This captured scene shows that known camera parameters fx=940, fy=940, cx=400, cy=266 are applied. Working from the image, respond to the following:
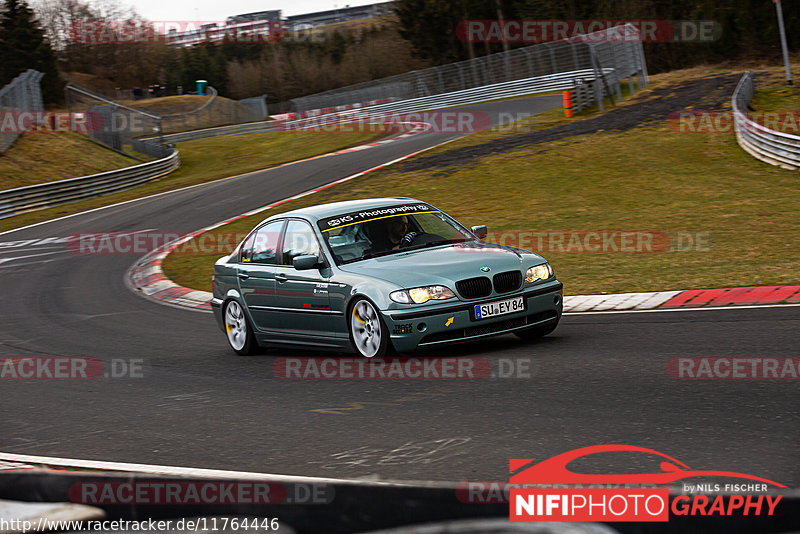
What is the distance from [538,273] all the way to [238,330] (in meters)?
3.45

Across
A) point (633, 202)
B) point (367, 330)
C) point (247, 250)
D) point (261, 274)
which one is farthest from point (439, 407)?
point (633, 202)

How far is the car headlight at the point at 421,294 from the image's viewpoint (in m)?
7.84

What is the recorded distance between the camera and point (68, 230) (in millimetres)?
26250

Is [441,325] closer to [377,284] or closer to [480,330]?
[480,330]

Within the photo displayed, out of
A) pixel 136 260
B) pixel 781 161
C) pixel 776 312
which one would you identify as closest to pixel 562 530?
pixel 776 312

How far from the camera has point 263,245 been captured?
9914mm

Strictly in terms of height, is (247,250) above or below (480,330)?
above

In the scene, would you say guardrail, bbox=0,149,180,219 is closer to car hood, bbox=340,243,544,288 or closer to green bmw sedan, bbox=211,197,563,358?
green bmw sedan, bbox=211,197,563,358

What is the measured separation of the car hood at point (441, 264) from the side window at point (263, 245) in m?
1.33

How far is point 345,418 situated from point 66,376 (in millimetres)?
4207

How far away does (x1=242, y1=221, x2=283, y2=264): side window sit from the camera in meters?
9.72

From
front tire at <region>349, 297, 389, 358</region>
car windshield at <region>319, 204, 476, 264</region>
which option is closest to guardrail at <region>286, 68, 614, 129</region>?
car windshield at <region>319, 204, 476, 264</region>

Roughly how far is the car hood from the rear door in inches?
48.5

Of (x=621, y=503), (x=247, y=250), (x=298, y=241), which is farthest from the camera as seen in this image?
(x=247, y=250)
